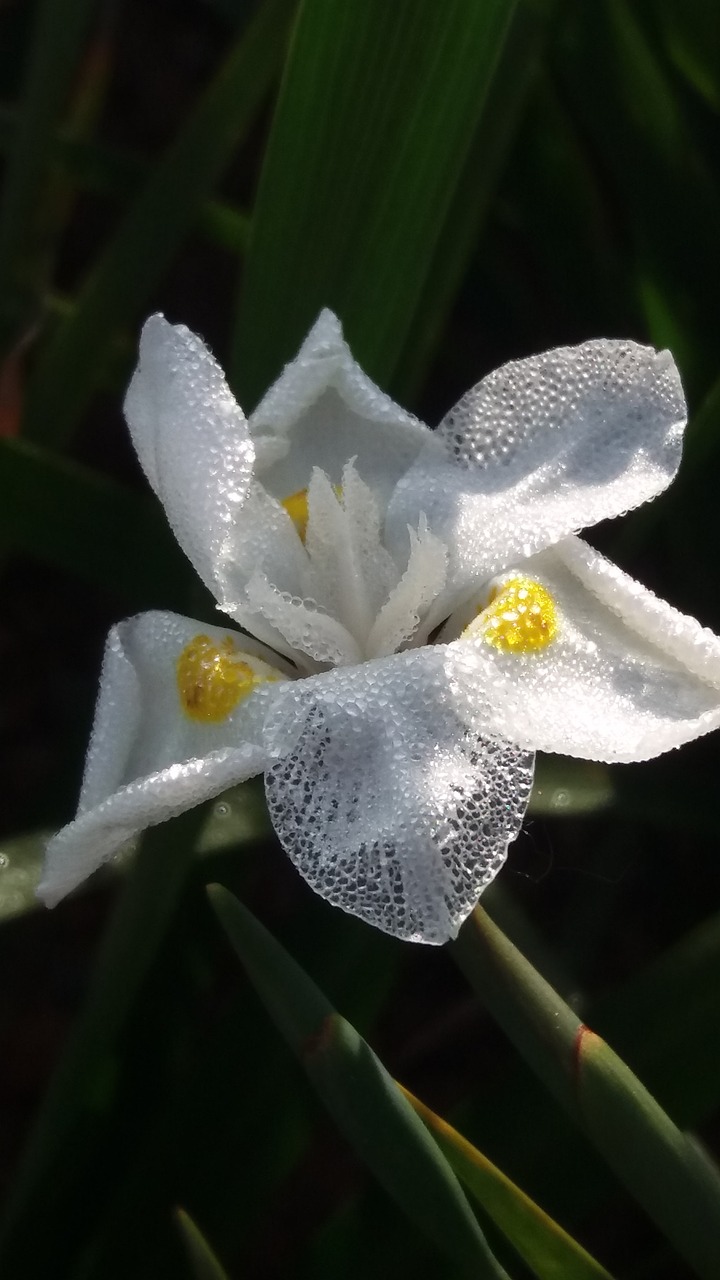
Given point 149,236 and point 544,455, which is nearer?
point 544,455

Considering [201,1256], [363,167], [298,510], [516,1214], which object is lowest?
[201,1256]

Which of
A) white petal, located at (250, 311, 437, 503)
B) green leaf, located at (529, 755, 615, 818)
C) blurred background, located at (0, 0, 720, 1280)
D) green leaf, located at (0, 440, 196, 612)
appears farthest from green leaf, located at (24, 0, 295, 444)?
green leaf, located at (529, 755, 615, 818)

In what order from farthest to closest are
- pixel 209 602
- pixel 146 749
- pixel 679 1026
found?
1. pixel 209 602
2. pixel 679 1026
3. pixel 146 749

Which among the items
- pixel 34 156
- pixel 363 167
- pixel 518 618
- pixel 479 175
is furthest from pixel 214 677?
pixel 34 156

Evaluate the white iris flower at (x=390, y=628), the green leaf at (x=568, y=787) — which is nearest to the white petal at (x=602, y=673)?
the white iris flower at (x=390, y=628)

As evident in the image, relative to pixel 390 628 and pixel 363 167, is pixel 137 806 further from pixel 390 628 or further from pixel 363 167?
pixel 363 167
